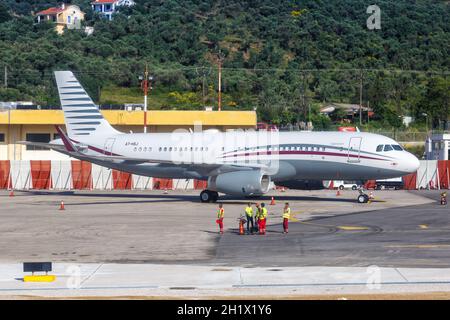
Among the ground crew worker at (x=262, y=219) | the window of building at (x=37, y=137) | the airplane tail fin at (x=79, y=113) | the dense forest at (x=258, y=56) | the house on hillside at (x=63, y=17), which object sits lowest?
the ground crew worker at (x=262, y=219)

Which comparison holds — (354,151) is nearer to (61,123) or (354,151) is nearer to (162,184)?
(162,184)

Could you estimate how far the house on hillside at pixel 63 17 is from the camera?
17143 cm

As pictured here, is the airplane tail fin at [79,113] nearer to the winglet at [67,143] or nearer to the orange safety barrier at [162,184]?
the winglet at [67,143]

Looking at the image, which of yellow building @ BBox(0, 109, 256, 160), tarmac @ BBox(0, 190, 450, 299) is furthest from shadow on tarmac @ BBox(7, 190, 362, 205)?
yellow building @ BBox(0, 109, 256, 160)

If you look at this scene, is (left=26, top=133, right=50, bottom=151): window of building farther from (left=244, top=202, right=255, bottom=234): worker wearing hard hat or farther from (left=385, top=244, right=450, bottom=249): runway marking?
(left=385, top=244, right=450, bottom=249): runway marking

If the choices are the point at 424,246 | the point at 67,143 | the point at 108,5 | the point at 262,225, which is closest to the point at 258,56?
the point at 108,5

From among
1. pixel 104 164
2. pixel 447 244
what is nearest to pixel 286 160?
pixel 104 164

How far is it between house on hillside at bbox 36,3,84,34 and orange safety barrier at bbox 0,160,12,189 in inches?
3925

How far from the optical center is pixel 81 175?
7238 cm

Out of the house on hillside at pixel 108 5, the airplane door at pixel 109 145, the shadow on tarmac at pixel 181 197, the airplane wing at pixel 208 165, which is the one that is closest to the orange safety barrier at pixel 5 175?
the shadow on tarmac at pixel 181 197

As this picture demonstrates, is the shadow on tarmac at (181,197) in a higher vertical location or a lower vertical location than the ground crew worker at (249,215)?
lower

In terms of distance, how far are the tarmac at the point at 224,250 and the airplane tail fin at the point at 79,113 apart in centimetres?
709

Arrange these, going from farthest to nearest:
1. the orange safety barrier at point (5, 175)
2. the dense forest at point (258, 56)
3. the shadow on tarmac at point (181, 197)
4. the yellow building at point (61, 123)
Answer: the dense forest at point (258, 56)
the yellow building at point (61, 123)
the orange safety barrier at point (5, 175)
the shadow on tarmac at point (181, 197)

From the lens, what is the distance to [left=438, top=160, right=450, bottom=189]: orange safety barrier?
7012 centimetres
